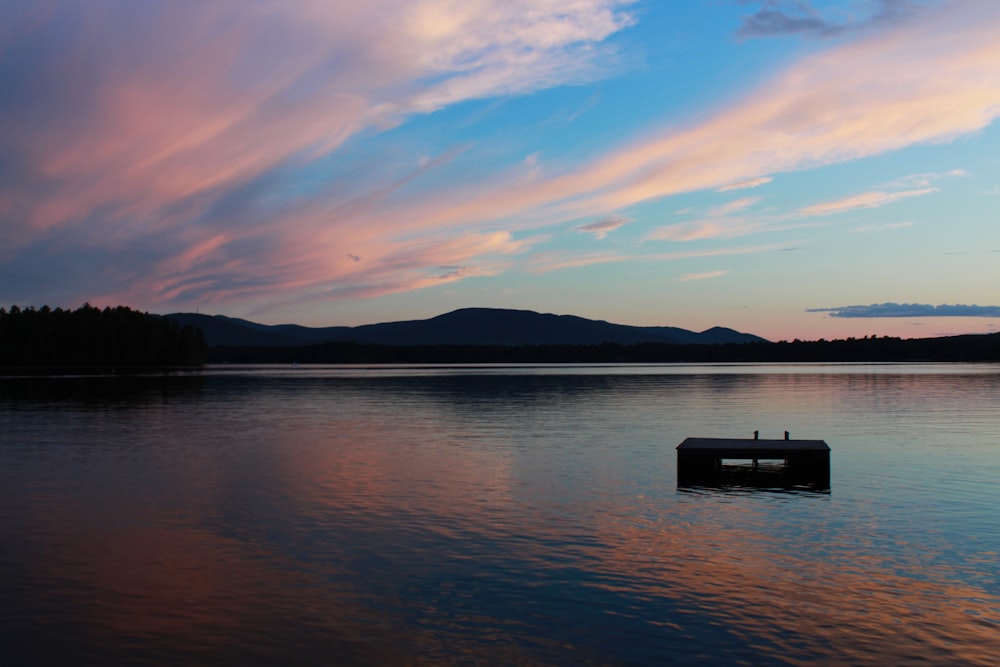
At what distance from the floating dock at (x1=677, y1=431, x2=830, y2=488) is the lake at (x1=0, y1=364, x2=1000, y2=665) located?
3.29ft

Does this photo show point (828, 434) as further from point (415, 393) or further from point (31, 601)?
point (415, 393)

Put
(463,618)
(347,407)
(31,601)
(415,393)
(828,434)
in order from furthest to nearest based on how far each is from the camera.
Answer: (415,393), (347,407), (828,434), (31,601), (463,618)

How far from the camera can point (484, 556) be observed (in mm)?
21109

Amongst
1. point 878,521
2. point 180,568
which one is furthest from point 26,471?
point 878,521

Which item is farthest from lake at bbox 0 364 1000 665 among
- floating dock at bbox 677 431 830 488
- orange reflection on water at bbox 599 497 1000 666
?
floating dock at bbox 677 431 830 488

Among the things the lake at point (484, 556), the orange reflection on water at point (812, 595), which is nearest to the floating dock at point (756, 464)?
the lake at point (484, 556)

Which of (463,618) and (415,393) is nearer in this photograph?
(463,618)

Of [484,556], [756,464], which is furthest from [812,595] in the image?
[756,464]

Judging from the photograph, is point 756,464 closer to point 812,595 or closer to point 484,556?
point 484,556

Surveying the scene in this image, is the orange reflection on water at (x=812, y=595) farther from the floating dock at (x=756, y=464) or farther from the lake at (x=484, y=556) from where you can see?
the floating dock at (x=756, y=464)

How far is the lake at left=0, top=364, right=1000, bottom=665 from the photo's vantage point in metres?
15.0

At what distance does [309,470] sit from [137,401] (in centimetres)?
5699

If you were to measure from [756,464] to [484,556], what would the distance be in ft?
68.5

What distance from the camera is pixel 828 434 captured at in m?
52.3
